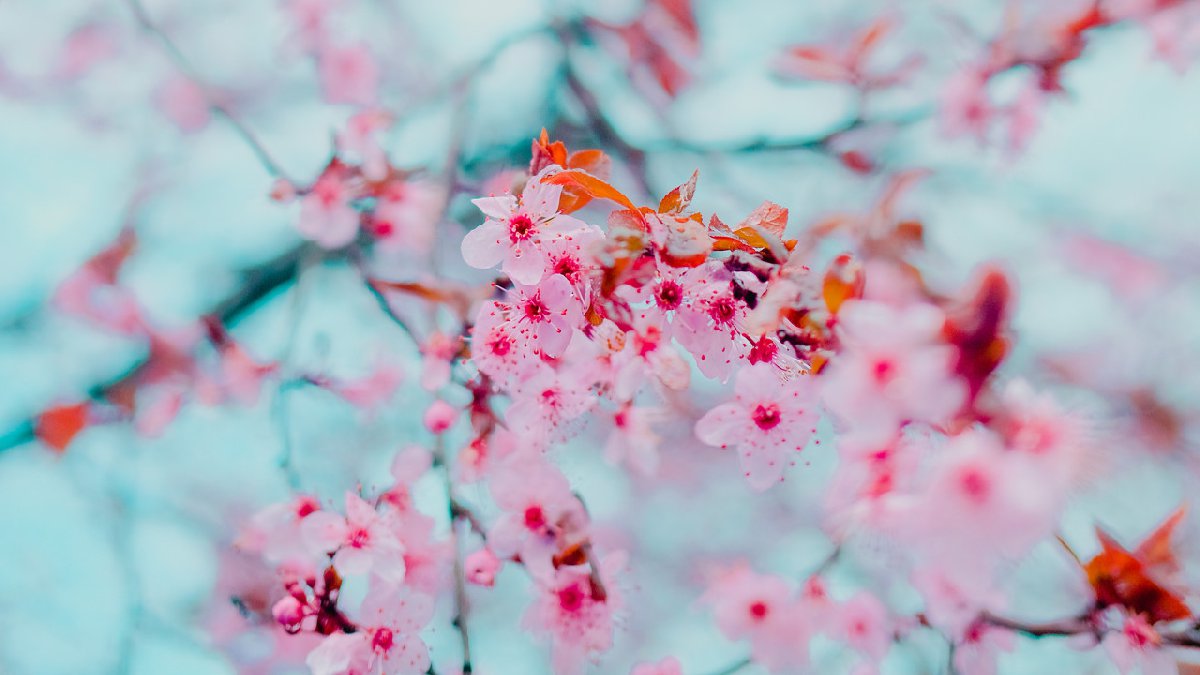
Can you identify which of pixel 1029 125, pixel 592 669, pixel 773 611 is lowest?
pixel 773 611

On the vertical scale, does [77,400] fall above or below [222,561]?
above

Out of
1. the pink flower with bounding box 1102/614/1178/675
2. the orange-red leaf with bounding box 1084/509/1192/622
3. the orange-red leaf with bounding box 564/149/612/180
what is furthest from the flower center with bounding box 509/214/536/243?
the pink flower with bounding box 1102/614/1178/675

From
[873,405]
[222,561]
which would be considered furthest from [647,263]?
[222,561]

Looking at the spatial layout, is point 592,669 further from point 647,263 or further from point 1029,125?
point 1029,125

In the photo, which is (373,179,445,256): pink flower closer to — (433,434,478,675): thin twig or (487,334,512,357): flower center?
(433,434,478,675): thin twig

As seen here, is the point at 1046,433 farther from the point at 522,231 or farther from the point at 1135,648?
the point at 522,231

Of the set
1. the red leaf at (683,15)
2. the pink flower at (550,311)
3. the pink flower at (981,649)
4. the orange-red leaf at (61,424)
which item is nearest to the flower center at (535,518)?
the pink flower at (550,311)

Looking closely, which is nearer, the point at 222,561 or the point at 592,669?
the point at 592,669

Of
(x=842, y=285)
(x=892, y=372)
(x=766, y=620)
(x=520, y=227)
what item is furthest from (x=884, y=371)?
(x=766, y=620)
